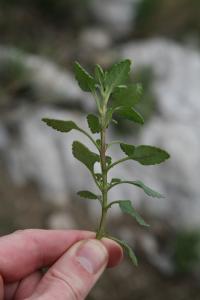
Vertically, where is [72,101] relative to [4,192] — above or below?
above

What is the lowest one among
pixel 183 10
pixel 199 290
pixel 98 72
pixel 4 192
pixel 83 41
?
pixel 199 290

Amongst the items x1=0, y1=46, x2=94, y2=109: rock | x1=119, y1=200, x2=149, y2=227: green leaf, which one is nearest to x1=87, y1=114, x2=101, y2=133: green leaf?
x1=119, y1=200, x2=149, y2=227: green leaf

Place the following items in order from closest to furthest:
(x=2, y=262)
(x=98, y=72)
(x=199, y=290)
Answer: (x=98, y=72), (x=2, y=262), (x=199, y=290)

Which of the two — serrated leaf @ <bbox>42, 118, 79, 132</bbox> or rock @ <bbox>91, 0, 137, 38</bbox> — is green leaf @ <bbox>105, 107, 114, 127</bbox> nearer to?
serrated leaf @ <bbox>42, 118, 79, 132</bbox>

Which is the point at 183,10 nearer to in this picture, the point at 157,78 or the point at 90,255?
the point at 157,78

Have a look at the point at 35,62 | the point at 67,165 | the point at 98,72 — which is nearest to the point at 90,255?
the point at 98,72

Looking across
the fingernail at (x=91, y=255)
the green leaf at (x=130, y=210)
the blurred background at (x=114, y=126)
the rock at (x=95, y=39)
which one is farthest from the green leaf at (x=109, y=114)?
the rock at (x=95, y=39)
